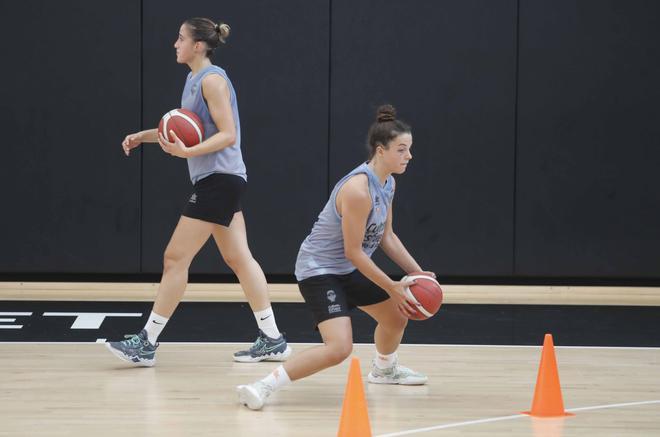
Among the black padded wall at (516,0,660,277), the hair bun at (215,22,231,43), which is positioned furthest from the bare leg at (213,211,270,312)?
the black padded wall at (516,0,660,277)

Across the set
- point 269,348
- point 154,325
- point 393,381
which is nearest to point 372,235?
point 393,381

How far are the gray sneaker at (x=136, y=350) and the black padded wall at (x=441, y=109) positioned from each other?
290cm

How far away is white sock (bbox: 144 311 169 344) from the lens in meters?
5.25

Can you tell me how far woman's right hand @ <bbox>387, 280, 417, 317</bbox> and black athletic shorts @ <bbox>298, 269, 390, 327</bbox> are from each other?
0.20m

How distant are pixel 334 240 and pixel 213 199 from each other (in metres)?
0.89

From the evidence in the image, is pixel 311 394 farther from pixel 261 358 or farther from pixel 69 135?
pixel 69 135

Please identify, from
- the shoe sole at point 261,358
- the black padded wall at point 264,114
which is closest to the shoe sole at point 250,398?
the shoe sole at point 261,358

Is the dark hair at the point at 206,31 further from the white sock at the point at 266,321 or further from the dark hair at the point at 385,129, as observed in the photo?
the white sock at the point at 266,321

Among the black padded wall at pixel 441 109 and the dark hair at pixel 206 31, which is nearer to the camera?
the dark hair at pixel 206 31

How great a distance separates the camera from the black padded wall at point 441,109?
25.8 ft

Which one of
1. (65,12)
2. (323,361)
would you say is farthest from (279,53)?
(323,361)

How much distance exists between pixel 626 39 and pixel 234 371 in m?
4.27

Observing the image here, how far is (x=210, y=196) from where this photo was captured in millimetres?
5273

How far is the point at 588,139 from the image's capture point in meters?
7.95
